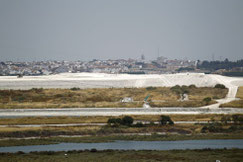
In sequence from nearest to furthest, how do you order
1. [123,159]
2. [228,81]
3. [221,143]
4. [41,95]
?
1. [123,159]
2. [221,143]
3. [41,95]
4. [228,81]

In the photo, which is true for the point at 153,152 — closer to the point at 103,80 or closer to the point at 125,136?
the point at 125,136

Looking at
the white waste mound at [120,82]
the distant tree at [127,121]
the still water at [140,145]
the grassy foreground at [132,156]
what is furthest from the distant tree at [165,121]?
the white waste mound at [120,82]

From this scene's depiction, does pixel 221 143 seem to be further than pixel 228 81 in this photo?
No

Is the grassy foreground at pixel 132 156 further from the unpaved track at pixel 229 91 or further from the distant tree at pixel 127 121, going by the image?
the unpaved track at pixel 229 91

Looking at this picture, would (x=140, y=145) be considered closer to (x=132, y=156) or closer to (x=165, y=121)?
(x=132, y=156)

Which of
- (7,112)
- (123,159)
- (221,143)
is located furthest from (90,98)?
(123,159)

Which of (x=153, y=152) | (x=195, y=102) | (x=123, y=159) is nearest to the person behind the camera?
(x=123, y=159)
